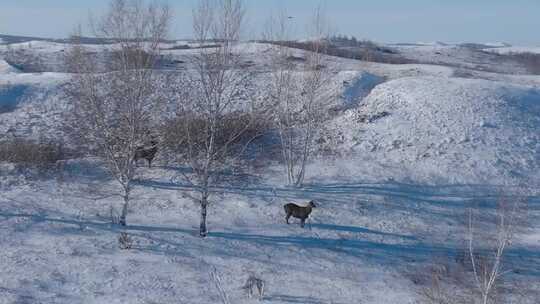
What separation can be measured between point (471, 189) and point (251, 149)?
9.16 metres

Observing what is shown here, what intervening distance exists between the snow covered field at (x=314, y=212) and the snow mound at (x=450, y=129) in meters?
0.09

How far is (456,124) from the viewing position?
25.9 m

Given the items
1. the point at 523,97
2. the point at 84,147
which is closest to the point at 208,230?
Answer: the point at 84,147

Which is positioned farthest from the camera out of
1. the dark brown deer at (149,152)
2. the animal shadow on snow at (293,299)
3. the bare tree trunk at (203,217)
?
the dark brown deer at (149,152)

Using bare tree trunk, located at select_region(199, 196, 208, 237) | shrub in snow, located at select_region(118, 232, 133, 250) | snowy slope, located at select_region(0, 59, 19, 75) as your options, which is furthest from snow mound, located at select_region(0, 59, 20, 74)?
bare tree trunk, located at select_region(199, 196, 208, 237)

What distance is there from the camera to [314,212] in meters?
19.0

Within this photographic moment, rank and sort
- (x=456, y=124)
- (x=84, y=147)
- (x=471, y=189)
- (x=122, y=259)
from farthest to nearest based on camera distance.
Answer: (x=456, y=124) < (x=84, y=147) < (x=471, y=189) < (x=122, y=259)

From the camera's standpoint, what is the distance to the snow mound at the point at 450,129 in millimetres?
22891

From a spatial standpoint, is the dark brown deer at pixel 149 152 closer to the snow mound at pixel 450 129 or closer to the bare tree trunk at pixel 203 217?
the bare tree trunk at pixel 203 217

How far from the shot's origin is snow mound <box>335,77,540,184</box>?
2289 cm

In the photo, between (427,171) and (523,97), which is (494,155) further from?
(523,97)

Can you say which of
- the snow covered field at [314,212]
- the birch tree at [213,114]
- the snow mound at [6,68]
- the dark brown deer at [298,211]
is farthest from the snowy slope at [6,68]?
the dark brown deer at [298,211]

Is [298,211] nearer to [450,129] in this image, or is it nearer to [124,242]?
[124,242]

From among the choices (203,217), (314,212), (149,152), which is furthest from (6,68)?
(314,212)
